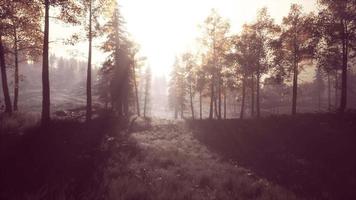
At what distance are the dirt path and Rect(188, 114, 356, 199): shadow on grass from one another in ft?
4.20

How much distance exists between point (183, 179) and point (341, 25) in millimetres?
20081

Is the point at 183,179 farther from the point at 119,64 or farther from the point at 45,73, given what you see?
the point at 119,64

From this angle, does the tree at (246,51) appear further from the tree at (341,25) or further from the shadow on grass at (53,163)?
the shadow on grass at (53,163)

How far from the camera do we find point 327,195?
35.7ft

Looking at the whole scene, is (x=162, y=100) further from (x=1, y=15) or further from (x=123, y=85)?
(x=1, y=15)

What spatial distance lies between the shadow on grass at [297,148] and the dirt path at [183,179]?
128cm

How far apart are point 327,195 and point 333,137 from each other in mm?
9587

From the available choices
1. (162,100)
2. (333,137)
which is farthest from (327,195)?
(162,100)

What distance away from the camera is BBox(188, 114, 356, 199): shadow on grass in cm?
1265

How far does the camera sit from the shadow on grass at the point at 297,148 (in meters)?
12.6

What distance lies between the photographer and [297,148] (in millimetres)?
18031

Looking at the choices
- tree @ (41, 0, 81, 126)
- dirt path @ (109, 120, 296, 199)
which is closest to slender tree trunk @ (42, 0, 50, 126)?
tree @ (41, 0, 81, 126)

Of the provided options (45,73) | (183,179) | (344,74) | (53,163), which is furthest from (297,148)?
(45,73)

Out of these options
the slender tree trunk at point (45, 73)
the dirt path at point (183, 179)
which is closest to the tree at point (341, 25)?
the dirt path at point (183, 179)
